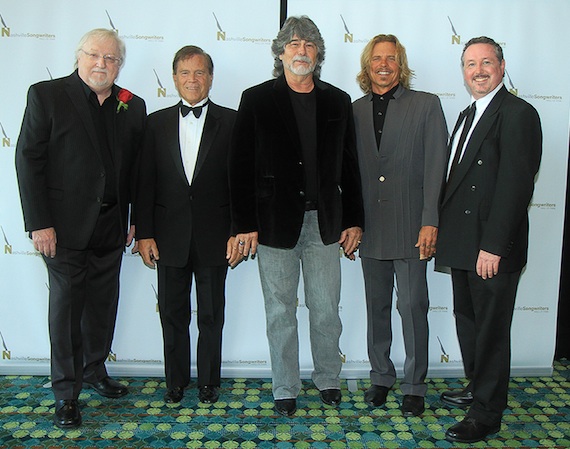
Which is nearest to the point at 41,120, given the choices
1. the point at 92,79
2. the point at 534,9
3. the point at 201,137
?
the point at 92,79

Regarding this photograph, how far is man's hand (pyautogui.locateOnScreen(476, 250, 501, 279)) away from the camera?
8.28 ft

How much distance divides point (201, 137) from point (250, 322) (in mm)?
1189

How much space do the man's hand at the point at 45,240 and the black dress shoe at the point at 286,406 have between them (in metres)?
1.33

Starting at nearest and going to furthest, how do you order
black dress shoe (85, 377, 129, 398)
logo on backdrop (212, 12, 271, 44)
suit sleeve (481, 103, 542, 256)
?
1. suit sleeve (481, 103, 542, 256)
2. black dress shoe (85, 377, 129, 398)
3. logo on backdrop (212, 12, 271, 44)

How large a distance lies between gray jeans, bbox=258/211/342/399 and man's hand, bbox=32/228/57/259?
98 cm

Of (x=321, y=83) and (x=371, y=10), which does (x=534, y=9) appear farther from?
(x=321, y=83)

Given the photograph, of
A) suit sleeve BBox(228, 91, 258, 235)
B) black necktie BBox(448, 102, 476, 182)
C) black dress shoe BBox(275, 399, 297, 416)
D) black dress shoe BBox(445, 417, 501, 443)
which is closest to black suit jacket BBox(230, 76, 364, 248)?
suit sleeve BBox(228, 91, 258, 235)

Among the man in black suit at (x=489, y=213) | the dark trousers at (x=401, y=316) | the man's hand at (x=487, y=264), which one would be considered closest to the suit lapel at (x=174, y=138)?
the dark trousers at (x=401, y=316)

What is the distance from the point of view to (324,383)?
3.05 m

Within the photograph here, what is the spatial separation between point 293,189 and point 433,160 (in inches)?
27.5

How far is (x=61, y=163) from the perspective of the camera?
274cm

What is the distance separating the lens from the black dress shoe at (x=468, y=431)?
265cm

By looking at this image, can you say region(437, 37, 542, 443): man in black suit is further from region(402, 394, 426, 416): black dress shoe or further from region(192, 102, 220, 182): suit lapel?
region(192, 102, 220, 182): suit lapel

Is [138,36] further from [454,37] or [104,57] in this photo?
[454,37]
